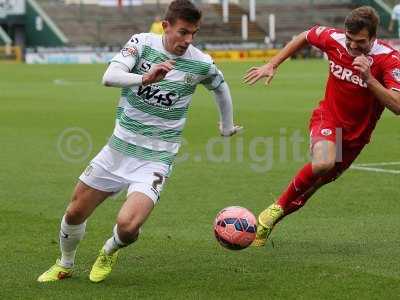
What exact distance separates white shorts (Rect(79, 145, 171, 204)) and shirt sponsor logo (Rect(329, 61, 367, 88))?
206 centimetres

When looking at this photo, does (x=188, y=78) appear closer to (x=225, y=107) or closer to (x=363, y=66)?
(x=225, y=107)

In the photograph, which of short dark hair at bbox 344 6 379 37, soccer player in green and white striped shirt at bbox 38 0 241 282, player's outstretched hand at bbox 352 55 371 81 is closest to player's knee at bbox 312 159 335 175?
player's outstretched hand at bbox 352 55 371 81

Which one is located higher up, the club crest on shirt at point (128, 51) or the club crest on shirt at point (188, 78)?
the club crest on shirt at point (128, 51)

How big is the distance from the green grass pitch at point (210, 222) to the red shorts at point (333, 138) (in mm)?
651

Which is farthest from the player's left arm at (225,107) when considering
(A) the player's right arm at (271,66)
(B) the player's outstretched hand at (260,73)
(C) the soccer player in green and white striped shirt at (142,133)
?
(B) the player's outstretched hand at (260,73)

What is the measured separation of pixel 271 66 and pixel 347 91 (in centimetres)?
69

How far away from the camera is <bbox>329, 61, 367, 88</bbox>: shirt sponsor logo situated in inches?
360

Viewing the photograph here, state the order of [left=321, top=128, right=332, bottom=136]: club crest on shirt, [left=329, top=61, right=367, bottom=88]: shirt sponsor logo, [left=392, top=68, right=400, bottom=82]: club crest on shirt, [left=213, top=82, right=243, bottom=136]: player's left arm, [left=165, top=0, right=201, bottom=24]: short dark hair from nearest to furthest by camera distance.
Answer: [left=165, top=0, right=201, bottom=24]: short dark hair, [left=213, top=82, right=243, bottom=136]: player's left arm, [left=392, top=68, right=400, bottom=82]: club crest on shirt, [left=329, top=61, right=367, bottom=88]: shirt sponsor logo, [left=321, top=128, right=332, bottom=136]: club crest on shirt

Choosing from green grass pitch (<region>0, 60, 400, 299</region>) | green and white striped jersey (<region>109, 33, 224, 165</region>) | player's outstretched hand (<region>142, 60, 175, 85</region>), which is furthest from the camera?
green and white striped jersey (<region>109, 33, 224, 165</region>)

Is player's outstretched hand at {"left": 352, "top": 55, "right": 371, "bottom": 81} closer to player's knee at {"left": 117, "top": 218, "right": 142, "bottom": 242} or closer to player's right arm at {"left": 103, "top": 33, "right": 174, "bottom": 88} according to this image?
player's right arm at {"left": 103, "top": 33, "right": 174, "bottom": 88}

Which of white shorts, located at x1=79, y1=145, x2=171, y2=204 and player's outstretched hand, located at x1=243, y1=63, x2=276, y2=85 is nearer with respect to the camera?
white shorts, located at x1=79, y1=145, x2=171, y2=204

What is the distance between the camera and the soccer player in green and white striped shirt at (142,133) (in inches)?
310

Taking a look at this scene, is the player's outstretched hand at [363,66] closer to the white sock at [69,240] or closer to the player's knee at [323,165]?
the player's knee at [323,165]

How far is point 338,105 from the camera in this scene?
9.40 meters
